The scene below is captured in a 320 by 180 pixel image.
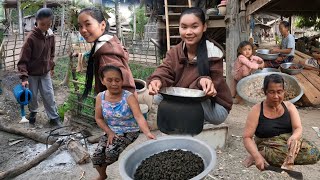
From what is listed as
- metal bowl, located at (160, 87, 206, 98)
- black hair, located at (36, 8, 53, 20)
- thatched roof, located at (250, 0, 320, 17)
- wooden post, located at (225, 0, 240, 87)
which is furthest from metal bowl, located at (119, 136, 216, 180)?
thatched roof, located at (250, 0, 320, 17)

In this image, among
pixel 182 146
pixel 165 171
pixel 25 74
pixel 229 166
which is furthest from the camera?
pixel 25 74

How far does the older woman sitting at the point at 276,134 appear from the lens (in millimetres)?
2471

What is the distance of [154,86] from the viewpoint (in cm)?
220

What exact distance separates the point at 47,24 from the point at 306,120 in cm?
510

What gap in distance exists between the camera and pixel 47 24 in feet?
16.6

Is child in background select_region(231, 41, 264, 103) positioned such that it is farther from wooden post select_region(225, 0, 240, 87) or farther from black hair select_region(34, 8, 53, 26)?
black hair select_region(34, 8, 53, 26)

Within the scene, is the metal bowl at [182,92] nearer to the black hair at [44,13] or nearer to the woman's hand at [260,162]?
the woman's hand at [260,162]

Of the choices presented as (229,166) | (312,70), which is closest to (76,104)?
(229,166)

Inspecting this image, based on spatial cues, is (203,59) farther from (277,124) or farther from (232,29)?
(232,29)

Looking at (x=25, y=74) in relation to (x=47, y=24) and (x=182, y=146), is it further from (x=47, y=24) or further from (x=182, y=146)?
(x=182, y=146)

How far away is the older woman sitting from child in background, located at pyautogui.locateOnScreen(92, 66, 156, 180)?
3.10 feet

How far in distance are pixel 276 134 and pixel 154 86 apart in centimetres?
119

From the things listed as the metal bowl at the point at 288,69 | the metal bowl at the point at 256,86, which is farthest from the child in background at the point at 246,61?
the metal bowl at the point at 288,69

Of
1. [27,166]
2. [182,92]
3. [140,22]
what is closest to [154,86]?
[182,92]
